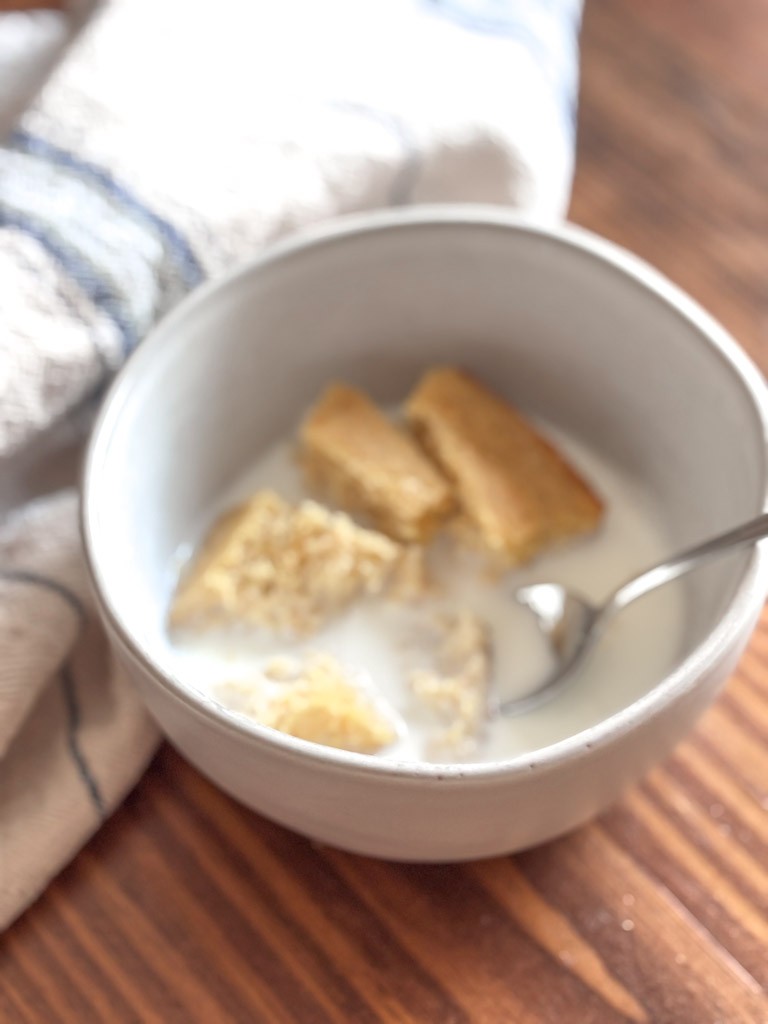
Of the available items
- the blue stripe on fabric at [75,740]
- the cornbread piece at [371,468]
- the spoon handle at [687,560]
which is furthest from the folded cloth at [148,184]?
the spoon handle at [687,560]

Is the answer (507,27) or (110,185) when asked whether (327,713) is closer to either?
(110,185)

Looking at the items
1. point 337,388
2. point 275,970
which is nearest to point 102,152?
point 337,388

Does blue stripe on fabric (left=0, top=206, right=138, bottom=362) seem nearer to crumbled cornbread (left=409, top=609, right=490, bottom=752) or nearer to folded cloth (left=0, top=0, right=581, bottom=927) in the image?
folded cloth (left=0, top=0, right=581, bottom=927)

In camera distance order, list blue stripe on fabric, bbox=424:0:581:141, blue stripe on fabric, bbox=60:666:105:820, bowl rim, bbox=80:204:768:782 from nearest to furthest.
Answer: bowl rim, bbox=80:204:768:782 → blue stripe on fabric, bbox=60:666:105:820 → blue stripe on fabric, bbox=424:0:581:141

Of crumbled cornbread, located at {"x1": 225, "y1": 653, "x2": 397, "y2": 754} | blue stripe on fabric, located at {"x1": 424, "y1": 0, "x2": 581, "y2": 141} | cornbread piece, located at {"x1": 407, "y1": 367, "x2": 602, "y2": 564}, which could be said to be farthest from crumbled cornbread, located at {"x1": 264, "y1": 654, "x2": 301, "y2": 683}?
blue stripe on fabric, located at {"x1": 424, "y1": 0, "x2": 581, "y2": 141}

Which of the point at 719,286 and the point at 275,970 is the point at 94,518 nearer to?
the point at 275,970

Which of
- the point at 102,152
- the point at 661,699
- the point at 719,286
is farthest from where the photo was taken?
the point at 719,286

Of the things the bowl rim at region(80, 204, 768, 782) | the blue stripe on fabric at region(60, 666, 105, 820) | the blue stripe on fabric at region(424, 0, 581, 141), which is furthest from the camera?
the blue stripe on fabric at region(424, 0, 581, 141)
